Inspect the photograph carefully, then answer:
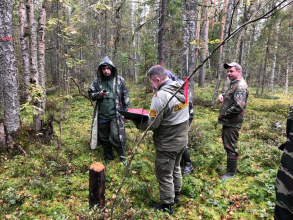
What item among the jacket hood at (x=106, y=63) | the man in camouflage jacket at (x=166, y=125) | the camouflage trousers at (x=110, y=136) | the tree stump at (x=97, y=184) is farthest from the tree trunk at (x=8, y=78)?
the man in camouflage jacket at (x=166, y=125)

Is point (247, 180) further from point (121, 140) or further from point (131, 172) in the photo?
point (121, 140)

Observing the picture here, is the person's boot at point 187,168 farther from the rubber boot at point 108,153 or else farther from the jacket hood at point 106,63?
the jacket hood at point 106,63

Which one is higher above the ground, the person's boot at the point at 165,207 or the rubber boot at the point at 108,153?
the rubber boot at the point at 108,153

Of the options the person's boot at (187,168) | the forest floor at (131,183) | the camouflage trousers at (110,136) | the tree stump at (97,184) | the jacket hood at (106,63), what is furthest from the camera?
the camouflage trousers at (110,136)

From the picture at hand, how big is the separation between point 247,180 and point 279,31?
636 inches

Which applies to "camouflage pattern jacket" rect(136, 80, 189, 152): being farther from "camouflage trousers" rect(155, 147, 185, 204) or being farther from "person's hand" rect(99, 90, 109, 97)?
"person's hand" rect(99, 90, 109, 97)

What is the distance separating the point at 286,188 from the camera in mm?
1345

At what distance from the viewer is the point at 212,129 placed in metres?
7.21

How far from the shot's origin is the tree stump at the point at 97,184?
2379 mm

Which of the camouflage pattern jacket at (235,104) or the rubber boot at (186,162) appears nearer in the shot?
the camouflage pattern jacket at (235,104)

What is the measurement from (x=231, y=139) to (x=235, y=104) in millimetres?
766

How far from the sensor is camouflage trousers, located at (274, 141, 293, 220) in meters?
1.32

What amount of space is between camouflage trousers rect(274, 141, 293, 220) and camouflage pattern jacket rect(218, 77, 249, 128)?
7.98 feet

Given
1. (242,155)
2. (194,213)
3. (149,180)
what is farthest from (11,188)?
(242,155)
